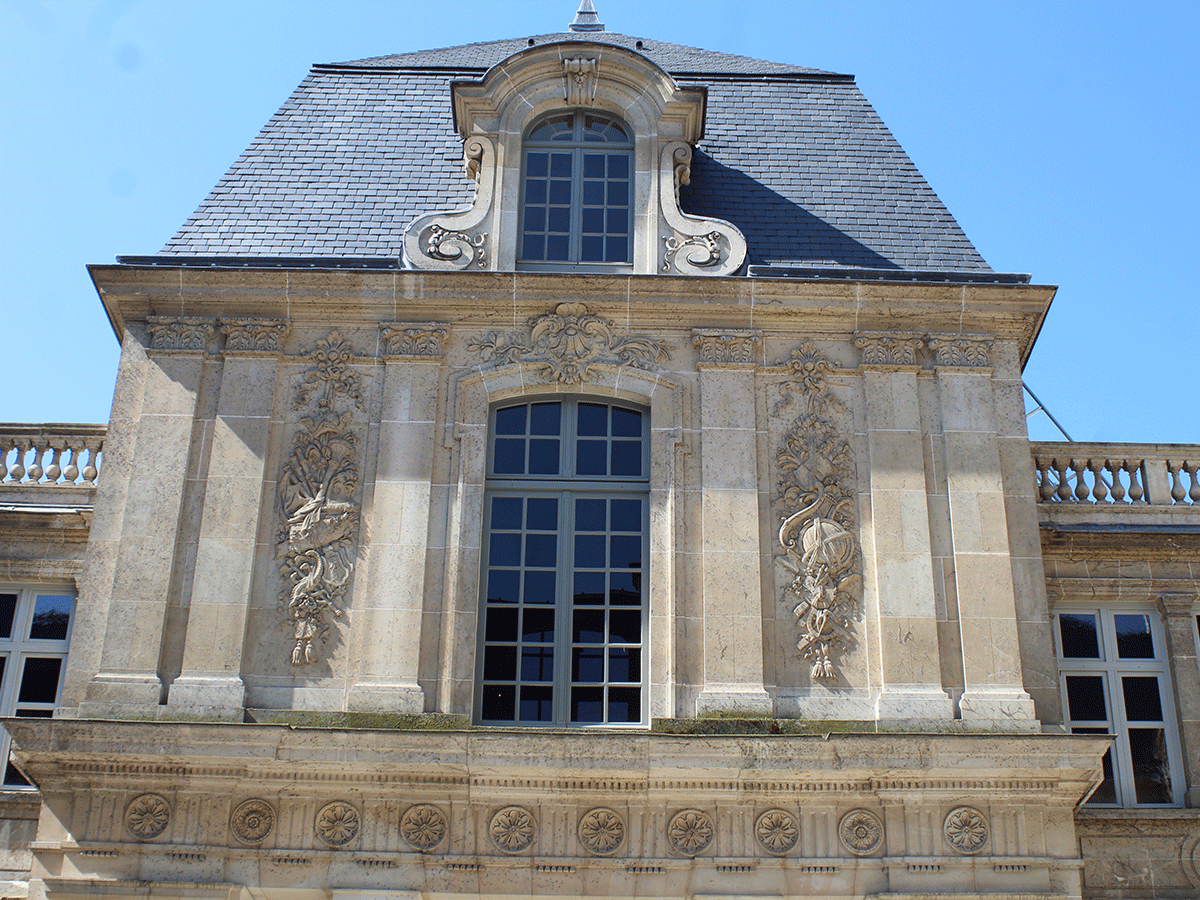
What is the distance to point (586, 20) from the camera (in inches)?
575

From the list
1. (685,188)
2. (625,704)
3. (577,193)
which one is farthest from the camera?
(685,188)

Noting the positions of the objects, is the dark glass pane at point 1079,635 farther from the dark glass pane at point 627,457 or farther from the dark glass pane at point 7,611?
the dark glass pane at point 7,611

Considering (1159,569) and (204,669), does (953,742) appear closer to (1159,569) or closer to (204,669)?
(1159,569)

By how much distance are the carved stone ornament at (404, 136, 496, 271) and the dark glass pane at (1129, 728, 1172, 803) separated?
720 centimetres

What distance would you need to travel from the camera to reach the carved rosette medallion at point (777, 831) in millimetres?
9359

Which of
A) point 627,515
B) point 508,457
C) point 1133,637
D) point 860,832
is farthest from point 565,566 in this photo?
point 1133,637

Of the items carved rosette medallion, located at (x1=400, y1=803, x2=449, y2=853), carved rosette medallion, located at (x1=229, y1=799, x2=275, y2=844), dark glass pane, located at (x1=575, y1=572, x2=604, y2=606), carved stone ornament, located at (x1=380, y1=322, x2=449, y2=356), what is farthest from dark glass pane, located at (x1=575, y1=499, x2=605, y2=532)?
carved rosette medallion, located at (x1=229, y1=799, x2=275, y2=844)

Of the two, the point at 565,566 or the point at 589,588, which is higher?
the point at 565,566

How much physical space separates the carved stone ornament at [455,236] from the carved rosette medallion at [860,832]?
5749mm

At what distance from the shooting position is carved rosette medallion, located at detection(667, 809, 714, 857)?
935 cm

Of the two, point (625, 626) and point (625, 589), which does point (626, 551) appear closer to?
point (625, 589)

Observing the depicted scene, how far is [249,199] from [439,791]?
20.7 ft

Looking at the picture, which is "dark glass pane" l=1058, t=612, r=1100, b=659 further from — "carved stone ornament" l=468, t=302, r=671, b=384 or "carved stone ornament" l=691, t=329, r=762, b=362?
"carved stone ornament" l=468, t=302, r=671, b=384

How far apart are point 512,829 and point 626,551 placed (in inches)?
99.0
